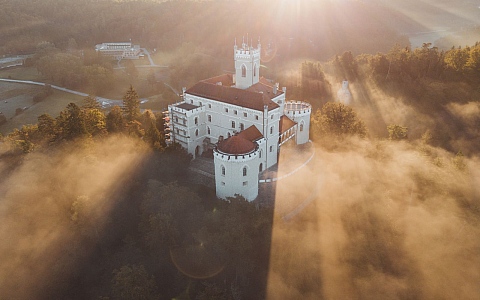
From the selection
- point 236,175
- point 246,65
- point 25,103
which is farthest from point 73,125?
point 25,103

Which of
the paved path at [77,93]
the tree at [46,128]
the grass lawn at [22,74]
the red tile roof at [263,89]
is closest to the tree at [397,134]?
the red tile roof at [263,89]

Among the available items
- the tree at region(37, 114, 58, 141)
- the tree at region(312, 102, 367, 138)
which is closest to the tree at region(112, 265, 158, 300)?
the tree at region(37, 114, 58, 141)

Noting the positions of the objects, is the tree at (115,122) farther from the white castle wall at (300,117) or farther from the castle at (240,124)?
the white castle wall at (300,117)

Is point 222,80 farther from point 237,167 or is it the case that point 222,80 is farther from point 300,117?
point 237,167

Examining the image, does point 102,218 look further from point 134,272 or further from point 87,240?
point 134,272

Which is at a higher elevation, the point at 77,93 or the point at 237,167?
the point at 237,167
